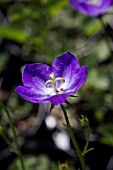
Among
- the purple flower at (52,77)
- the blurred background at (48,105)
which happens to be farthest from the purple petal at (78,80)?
the blurred background at (48,105)

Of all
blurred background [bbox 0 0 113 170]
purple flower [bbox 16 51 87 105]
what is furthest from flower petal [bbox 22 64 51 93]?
blurred background [bbox 0 0 113 170]

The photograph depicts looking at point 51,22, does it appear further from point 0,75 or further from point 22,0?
point 0,75

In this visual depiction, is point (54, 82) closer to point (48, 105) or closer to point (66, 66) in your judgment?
point (66, 66)

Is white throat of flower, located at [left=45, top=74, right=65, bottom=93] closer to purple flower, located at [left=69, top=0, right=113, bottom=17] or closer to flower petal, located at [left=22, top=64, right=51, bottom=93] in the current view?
flower petal, located at [left=22, top=64, right=51, bottom=93]

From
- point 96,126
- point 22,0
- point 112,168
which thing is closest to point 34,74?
point 112,168

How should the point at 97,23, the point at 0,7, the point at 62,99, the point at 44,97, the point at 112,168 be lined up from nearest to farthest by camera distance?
1. the point at 62,99
2. the point at 44,97
3. the point at 112,168
4. the point at 97,23
5. the point at 0,7

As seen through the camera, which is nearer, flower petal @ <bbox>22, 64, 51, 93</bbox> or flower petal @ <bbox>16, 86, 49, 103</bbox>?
flower petal @ <bbox>16, 86, 49, 103</bbox>
